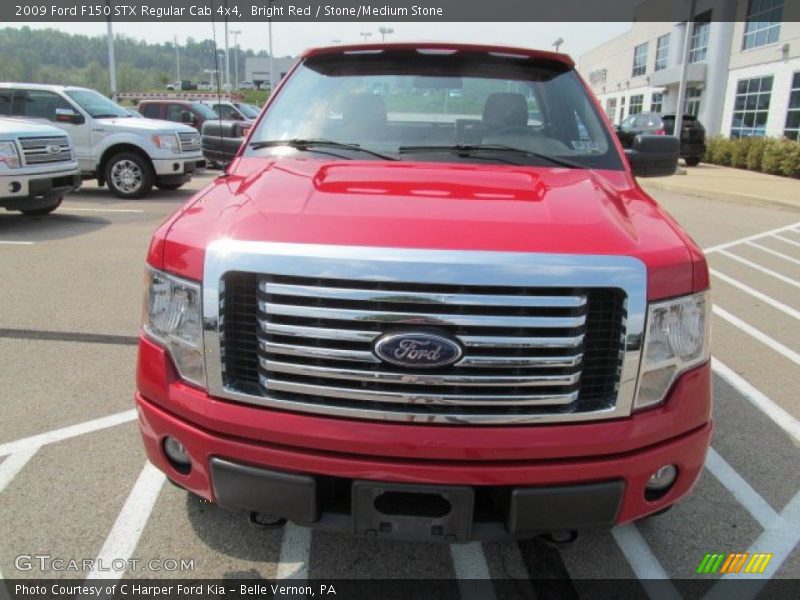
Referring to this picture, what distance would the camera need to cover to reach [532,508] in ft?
6.33

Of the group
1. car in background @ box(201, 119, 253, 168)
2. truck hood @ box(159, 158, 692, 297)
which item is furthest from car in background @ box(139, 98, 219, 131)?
truck hood @ box(159, 158, 692, 297)

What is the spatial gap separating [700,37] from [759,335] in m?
34.0

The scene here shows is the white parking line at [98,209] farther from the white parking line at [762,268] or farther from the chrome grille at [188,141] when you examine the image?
the white parking line at [762,268]

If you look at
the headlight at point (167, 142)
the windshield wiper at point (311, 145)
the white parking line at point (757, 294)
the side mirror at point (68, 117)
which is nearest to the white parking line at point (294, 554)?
the windshield wiper at point (311, 145)

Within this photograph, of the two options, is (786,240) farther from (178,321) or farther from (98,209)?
(98,209)

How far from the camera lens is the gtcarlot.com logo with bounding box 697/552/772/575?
2518 millimetres

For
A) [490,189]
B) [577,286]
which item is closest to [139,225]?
[490,189]

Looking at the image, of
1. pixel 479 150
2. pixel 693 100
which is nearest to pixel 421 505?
pixel 479 150

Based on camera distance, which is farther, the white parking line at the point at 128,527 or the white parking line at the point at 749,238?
the white parking line at the point at 749,238

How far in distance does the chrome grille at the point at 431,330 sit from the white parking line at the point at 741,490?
1450mm

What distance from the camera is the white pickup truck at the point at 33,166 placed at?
8367 mm

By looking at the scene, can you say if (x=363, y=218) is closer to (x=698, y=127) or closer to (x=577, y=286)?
(x=577, y=286)

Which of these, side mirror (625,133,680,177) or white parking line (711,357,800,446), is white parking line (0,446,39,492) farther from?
white parking line (711,357,800,446)

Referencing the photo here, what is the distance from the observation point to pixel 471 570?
8.16 ft
